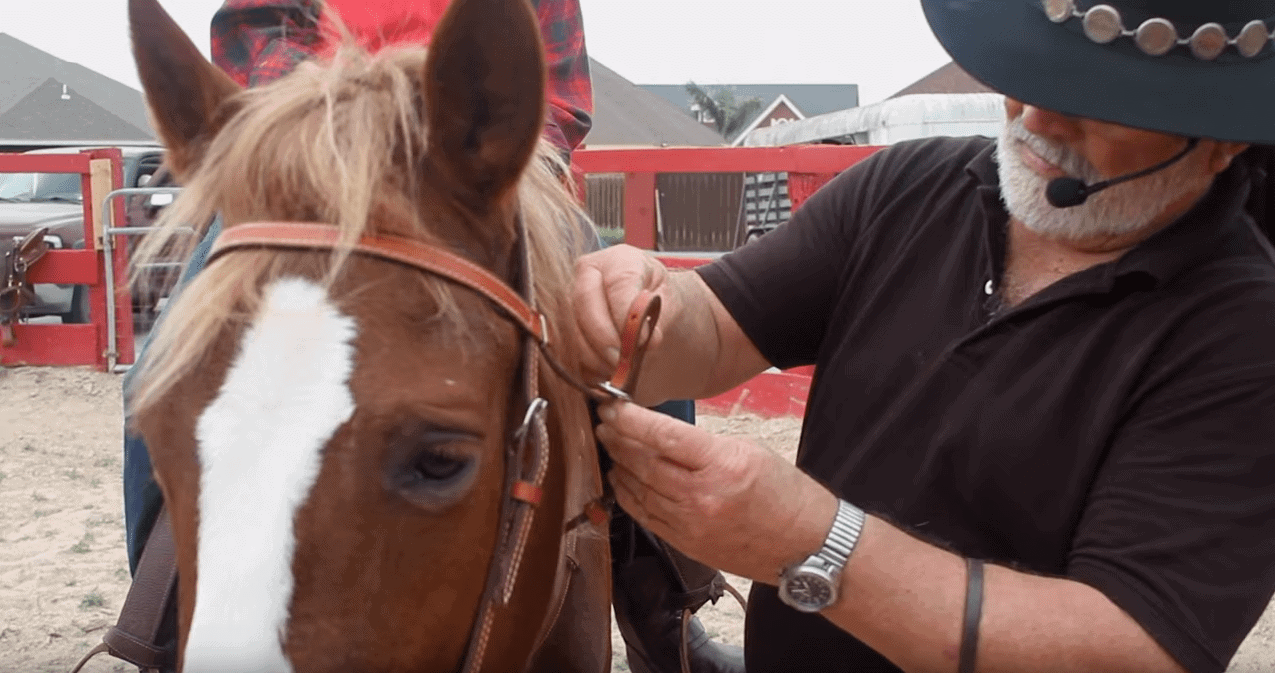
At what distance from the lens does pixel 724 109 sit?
57.6 metres

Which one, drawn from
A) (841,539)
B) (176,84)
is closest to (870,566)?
(841,539)

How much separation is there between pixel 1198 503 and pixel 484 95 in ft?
3.53

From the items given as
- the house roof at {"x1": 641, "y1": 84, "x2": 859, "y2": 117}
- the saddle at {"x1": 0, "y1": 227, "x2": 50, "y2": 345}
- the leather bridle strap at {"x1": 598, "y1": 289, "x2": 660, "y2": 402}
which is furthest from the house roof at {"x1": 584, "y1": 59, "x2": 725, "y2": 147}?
the leather bridle strap at {"x1": 598, "y1": 289, "x2": 660, "y2": 402}

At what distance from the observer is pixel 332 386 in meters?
1.21

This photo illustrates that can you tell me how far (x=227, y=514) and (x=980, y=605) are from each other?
37.6 inches

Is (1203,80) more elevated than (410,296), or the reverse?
(1203,80)

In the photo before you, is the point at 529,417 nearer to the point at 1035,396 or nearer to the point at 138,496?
the point at 1035,396

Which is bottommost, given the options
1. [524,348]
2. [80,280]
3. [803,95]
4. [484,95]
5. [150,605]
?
[803,95]

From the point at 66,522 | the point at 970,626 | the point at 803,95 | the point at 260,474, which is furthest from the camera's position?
the point at 803,95

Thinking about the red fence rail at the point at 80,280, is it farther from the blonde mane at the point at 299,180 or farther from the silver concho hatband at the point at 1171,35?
the silver concho hatband at the point at 1171,35

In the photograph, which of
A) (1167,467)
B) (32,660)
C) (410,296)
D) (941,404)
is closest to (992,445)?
(941,404)

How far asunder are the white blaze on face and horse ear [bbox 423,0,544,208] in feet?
0.98

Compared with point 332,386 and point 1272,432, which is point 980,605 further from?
point 332,386

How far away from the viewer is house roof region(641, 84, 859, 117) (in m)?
60.7
